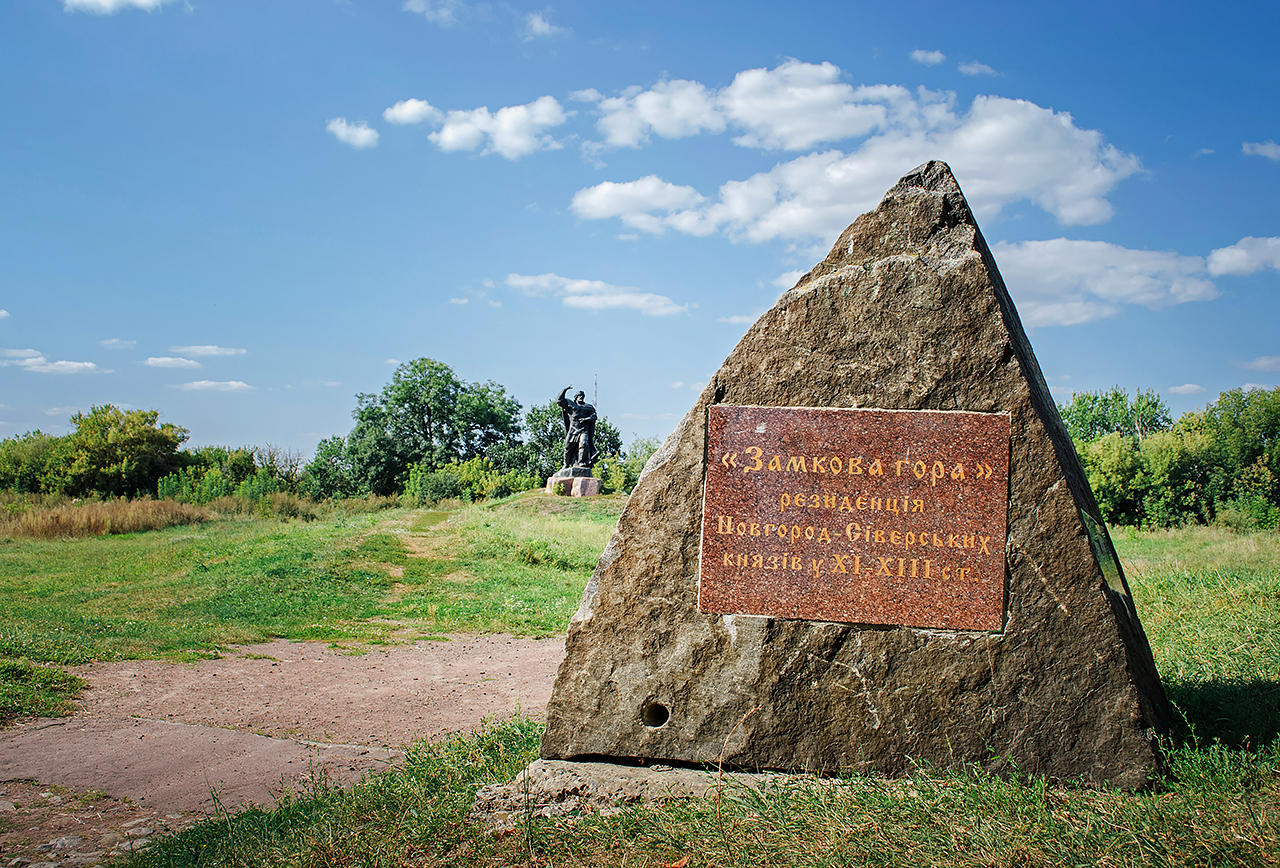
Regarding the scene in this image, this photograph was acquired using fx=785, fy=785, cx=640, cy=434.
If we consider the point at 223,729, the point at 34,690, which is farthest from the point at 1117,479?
the point at 34,690

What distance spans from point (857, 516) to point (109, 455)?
35.1 m

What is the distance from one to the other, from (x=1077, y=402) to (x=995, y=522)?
56.9 m

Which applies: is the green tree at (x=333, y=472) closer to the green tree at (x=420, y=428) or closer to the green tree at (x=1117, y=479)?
the green tree at (x=420, y=428)

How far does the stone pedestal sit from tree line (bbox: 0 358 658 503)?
26.9ft

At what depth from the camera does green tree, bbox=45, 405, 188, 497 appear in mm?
30516

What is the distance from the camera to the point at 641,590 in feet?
11.4

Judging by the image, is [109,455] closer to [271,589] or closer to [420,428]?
[420,428]

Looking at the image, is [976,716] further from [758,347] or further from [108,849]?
[108,849]

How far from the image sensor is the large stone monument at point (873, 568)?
323 cm

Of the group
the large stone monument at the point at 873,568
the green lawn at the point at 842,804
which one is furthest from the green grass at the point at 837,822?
the large stone monument at the point at 873,568

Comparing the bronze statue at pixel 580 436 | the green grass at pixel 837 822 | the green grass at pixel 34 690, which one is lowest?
the green grass at pixel 34 690

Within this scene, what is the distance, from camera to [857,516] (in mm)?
3414

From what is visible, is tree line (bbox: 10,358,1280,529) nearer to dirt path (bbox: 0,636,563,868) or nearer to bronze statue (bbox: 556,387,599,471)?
bronze statue (bbox: 556,387,599,471)

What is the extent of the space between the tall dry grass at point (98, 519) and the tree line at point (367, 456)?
424 cm
